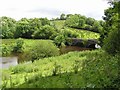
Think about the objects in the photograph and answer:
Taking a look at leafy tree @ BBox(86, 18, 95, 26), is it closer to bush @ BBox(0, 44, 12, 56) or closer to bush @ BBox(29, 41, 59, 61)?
bush @ BBox(0, 44, 12, 56)

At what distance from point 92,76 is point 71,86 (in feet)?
8.15

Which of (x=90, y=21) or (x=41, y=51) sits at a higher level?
(x=41, y=51)

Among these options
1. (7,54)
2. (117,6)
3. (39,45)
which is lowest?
(7,54)

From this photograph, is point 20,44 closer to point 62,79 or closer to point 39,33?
point 39,33

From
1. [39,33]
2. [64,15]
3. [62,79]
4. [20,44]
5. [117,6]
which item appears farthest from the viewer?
[64,15]

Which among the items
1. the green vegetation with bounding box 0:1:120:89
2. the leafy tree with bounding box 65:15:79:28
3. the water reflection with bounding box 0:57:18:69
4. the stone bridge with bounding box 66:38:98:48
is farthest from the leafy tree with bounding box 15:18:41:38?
the water reflection with bounding box 0:57:18:69

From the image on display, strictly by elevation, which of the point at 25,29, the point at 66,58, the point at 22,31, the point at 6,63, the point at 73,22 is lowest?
the point at 22,31

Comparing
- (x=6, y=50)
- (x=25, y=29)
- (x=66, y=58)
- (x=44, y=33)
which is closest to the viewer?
(x=66, y=58)

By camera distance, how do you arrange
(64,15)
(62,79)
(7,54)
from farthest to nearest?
(64,15) → (7,54) → (62,79)

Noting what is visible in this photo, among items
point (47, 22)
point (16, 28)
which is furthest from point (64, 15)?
point (16, 28)

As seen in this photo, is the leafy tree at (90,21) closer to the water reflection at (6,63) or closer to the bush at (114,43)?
the water reflection at (6,63)

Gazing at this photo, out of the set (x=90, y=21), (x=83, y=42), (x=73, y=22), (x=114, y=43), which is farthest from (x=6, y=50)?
(x=114, y=43)

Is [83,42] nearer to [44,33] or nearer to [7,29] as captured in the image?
[44,33]

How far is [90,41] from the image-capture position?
343ft
